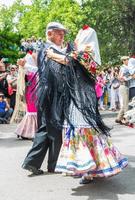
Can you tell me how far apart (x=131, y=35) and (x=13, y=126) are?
29668mm

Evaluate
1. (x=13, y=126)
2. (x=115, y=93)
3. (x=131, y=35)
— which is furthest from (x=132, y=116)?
(x=131, y=35)

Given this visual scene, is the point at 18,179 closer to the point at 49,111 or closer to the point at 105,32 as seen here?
the point at 49,111

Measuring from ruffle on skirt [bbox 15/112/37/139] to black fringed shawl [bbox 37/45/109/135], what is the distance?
410cm

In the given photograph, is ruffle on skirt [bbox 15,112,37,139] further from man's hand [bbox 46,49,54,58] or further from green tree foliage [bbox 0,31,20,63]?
green tree foliage [bbox 0,31,20,63]

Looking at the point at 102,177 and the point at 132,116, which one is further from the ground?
the point at 132,116

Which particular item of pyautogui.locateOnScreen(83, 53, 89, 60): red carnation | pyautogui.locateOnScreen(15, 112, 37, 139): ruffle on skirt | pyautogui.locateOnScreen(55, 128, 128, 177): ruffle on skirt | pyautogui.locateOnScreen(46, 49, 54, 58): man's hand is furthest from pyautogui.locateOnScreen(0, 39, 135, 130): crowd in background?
pyautogui.locateOnScreen(55, 128, 128, 177): ruffle on skirt

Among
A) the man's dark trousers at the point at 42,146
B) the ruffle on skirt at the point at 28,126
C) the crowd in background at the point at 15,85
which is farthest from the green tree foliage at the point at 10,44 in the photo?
the man's dark trousers at the point at 42,146

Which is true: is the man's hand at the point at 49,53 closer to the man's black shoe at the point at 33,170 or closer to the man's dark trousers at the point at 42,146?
the man's dark trousers at the point at 42,146

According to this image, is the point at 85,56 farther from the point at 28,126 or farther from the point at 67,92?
the point at 28,126

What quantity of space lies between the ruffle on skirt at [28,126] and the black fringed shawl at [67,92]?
4100 mm

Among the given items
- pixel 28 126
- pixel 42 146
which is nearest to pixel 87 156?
pixel 42 146

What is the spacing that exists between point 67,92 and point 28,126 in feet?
15.0

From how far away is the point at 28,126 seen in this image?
1040 centimetres

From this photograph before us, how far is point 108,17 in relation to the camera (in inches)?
1679
